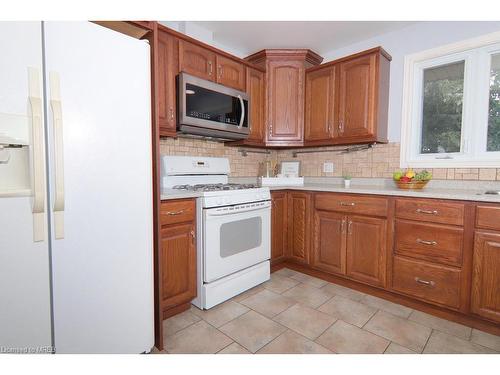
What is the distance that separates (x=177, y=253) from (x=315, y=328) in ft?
3.52

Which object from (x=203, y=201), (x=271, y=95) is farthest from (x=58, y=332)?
(x=271, y=95)

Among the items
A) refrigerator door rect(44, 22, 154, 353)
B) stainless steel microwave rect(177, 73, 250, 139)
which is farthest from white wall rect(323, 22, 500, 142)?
refrigerator door rect(44, 22, 154, 353)

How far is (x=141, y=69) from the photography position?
131cm

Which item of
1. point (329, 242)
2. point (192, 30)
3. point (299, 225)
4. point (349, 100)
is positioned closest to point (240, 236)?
point (299, 225)

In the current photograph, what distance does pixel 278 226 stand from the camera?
2699 mm

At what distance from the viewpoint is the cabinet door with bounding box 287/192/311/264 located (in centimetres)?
263

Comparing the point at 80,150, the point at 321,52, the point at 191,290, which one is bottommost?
the point at 191,290

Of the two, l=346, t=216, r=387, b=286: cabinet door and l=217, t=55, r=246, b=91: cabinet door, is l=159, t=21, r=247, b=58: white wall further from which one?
l=346, t=216, r=387, b=286: cabinet door

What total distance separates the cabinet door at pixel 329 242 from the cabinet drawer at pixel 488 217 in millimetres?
911

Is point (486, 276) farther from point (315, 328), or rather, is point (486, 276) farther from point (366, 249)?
point (315, 328)

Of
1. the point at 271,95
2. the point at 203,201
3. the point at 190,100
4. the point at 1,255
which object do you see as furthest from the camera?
the point at 271,95

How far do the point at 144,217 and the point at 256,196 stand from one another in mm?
1158
